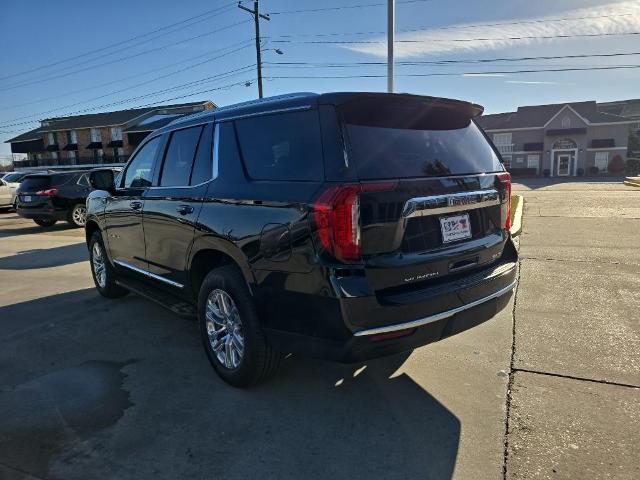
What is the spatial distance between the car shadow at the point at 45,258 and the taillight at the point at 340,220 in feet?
23.1

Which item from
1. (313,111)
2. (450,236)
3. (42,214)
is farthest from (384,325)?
(42,214)

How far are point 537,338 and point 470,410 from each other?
1.48 m

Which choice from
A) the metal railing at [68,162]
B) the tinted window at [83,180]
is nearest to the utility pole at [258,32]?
the tinted window at [83,180]

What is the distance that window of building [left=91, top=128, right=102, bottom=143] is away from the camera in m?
55.6

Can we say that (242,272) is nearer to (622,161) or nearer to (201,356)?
(201,356)

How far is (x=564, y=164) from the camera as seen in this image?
1972 inches

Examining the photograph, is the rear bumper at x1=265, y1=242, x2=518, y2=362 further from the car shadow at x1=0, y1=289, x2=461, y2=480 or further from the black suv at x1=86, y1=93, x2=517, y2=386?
the car shadow at x1=0, y1=289, x2=461, y2=480

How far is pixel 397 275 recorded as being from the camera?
8.79 feet

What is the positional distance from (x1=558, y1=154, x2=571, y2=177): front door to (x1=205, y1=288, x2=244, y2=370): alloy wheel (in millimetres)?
54075

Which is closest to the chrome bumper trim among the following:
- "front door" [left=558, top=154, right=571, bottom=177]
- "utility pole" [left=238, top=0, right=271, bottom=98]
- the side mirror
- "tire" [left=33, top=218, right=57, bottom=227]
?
the side mirror

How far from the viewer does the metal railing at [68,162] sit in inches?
2154

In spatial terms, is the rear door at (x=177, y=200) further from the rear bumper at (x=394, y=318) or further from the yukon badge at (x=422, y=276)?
the yukon badge at (x=422, y=276)

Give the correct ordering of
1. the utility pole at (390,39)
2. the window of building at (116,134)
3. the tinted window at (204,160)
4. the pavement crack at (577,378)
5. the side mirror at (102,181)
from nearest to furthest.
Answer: the pavement crack at (577,378), the tinted window at (204,160), the side mirror at (102,181), the utility pole at (390,39), the window of building at (116,134)

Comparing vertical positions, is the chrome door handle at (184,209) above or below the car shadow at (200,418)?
above
